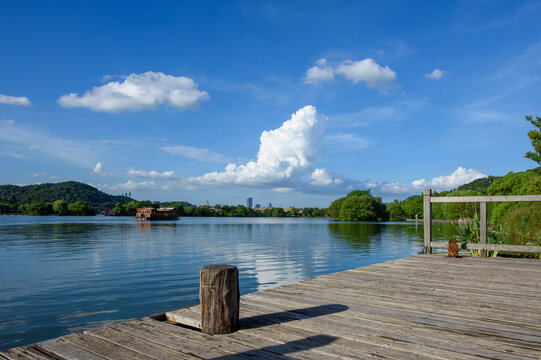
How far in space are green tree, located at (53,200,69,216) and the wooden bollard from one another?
153144 millimetres

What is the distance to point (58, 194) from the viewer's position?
511ft

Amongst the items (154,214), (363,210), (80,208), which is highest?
(363,210)

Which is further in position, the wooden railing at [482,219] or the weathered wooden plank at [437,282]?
the wooden railing at [482,219]

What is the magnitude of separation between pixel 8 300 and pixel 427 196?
11899mm

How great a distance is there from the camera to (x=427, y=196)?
368 inches

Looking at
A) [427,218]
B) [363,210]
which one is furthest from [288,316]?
[363,210]

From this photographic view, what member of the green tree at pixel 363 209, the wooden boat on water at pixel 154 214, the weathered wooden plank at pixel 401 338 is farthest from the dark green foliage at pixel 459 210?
the wooden boat on water at pixel 154 214

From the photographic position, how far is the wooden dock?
308cm

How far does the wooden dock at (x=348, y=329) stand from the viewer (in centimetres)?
308

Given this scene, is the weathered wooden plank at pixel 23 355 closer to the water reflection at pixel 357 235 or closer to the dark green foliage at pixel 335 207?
the water reflection at pixel 357 235

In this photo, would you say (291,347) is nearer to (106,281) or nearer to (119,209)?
(106,281)

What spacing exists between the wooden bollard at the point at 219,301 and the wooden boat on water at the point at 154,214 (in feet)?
411

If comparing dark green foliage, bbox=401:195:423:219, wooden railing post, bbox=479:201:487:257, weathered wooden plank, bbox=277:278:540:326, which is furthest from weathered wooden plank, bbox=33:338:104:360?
dark green foliage, bbox=401:195:423:219

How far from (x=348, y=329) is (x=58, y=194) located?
583ft
